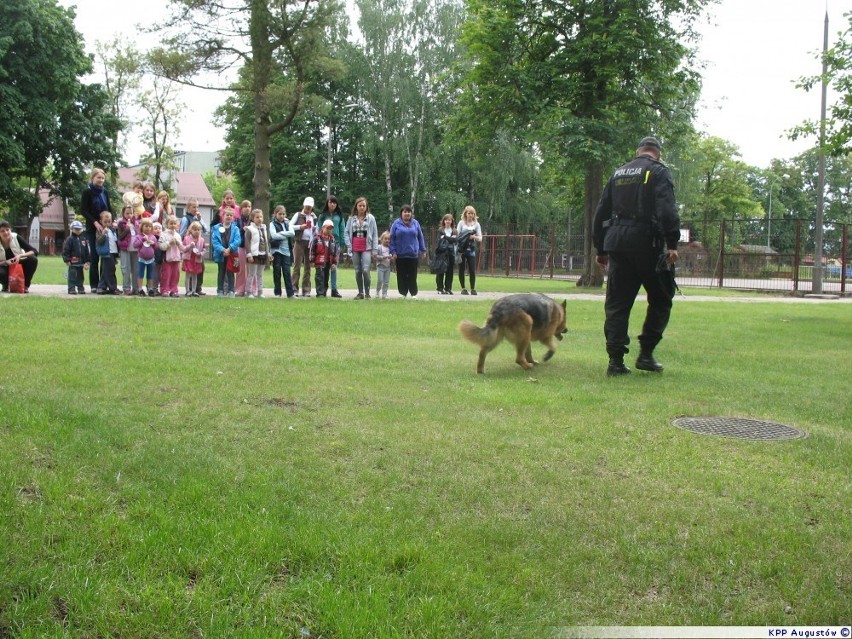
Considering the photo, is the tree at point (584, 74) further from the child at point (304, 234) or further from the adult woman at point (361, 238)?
→ the child at point (304, 234)

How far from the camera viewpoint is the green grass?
115 inches

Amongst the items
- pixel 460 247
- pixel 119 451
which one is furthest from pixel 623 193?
pixel 460 247

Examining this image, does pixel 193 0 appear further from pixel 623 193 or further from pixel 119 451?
pixel 119 451

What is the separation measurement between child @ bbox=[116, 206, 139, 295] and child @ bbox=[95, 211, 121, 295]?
0.13m

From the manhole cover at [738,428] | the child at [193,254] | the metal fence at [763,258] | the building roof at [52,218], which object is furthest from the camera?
the building roof at [52,218]

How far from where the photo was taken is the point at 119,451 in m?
4.51

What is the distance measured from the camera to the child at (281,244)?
15.4 metres

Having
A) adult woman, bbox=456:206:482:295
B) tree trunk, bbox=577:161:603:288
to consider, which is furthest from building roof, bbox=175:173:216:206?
adult woman, bbox=456:206:482:295

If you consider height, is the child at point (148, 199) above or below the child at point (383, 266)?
above

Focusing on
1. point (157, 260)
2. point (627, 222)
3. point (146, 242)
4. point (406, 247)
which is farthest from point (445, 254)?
point (627, 222)

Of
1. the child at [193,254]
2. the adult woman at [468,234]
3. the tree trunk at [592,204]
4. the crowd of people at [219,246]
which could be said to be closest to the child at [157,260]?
the crowd of people at [219,246]

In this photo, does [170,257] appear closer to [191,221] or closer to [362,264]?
[191,221]

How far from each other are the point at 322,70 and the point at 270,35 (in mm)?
2057

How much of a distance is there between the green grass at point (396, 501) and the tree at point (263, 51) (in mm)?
19117
